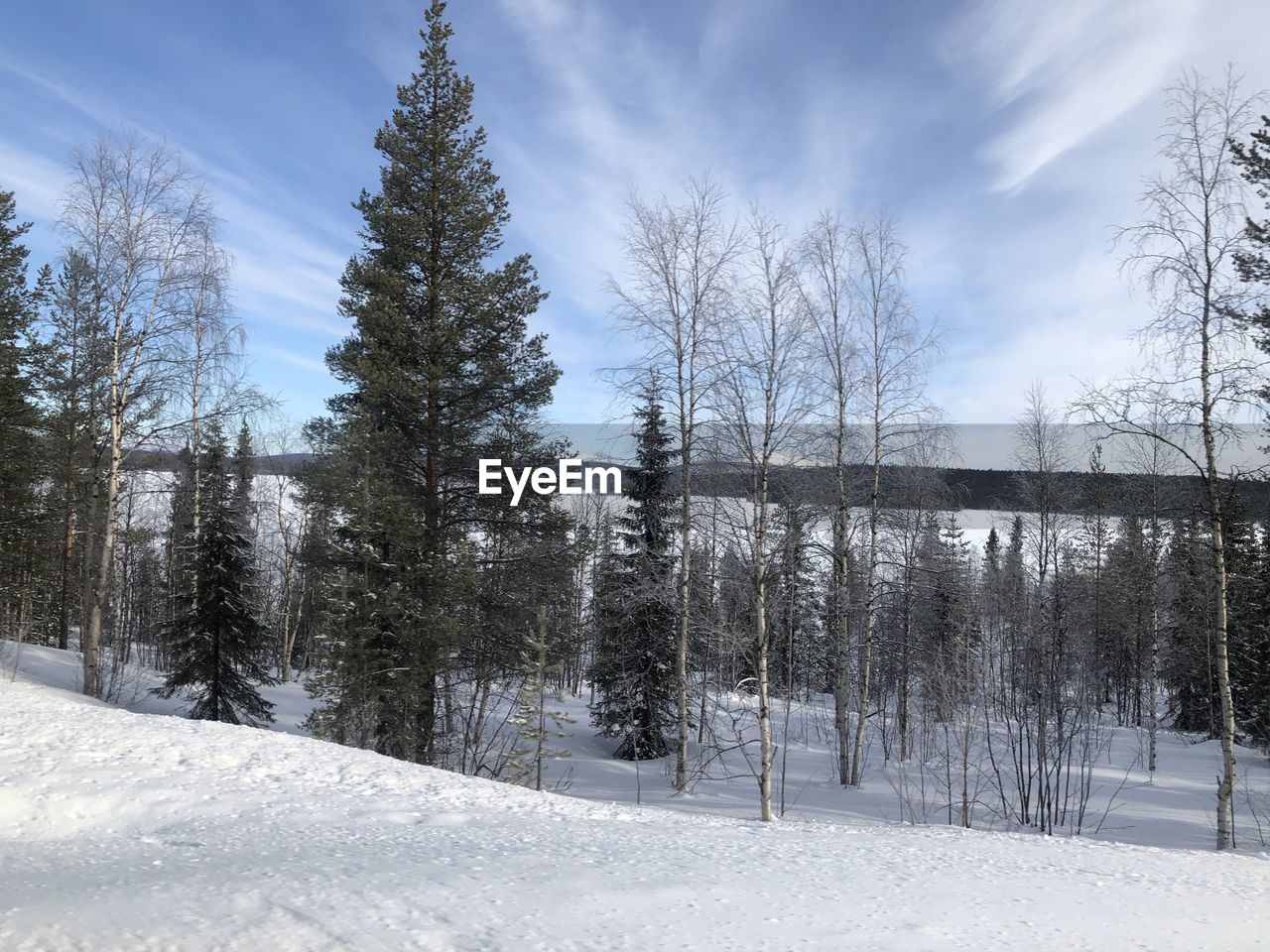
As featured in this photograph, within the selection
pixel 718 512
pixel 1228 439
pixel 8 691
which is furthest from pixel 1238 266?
pixel 8 691

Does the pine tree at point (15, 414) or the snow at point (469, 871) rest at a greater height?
the pine tree at point (15, 414)

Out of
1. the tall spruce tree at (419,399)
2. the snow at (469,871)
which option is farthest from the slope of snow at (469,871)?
the tall spruce tree at (419,399)

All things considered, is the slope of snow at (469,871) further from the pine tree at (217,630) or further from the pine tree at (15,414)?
the pine tree at (15,414)

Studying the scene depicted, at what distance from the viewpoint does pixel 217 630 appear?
1955 cm

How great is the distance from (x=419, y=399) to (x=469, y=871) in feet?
35.6

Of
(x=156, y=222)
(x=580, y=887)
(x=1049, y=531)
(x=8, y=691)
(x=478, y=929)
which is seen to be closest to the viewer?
(x=478, y=929)

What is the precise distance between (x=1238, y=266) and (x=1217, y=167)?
5.81 feet

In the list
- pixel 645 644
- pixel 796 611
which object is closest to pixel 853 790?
pixel 645 644

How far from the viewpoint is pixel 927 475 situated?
1877 centimetres

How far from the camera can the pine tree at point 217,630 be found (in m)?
19.4

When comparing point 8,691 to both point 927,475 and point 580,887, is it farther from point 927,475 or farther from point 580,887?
point 927,475

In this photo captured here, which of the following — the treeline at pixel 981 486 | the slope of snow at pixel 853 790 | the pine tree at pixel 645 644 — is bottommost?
the slope of snow at pixel 853 790

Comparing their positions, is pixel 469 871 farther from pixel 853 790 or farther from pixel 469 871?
pixel 853 790

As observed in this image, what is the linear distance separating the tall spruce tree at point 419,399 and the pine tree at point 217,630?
229 inches
